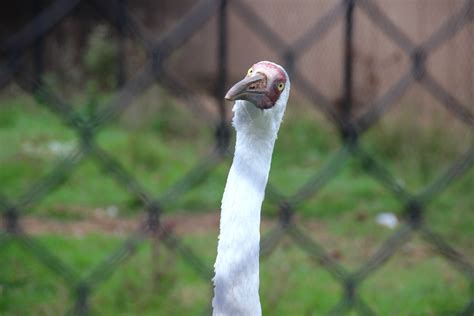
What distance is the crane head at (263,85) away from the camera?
1.35 meters

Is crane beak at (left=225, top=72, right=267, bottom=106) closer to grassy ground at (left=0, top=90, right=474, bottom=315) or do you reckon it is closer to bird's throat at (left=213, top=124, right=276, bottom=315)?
bird's throat at (left=213, top=124, right=276, bottom=315)

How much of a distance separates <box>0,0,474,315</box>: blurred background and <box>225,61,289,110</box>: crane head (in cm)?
6

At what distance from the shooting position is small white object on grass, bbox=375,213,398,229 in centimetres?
381

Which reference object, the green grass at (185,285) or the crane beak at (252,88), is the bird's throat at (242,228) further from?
Answer: the green grass at (185,285)

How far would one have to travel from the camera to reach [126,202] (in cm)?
394

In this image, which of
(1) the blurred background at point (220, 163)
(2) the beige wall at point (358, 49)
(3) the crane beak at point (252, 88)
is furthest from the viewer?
(2) the beige wall at point (358, 49)

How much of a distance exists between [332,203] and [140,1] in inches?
121

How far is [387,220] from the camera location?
3.84 m

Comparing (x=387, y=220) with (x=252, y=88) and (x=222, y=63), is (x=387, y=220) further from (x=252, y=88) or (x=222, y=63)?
(x=252, y=88)

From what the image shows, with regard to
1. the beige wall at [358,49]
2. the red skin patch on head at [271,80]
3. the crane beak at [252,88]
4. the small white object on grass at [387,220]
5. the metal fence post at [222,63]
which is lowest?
the crane beak at [252,88]

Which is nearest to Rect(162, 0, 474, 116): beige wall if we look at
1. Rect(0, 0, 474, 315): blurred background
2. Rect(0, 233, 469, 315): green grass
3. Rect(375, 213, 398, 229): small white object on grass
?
Rect(0, 0, 474, 315): blurred background

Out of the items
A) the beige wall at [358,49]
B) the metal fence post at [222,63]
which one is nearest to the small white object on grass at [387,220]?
the beige wall at [358,49]

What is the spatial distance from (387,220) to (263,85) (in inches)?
100

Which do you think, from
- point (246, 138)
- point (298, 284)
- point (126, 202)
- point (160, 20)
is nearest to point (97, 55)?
point (160, 20)
